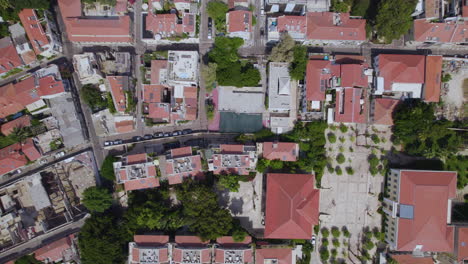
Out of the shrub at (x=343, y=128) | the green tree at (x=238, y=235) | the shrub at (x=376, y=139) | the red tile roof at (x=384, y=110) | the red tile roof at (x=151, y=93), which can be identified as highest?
the red tile roof at (x=151, y=93)

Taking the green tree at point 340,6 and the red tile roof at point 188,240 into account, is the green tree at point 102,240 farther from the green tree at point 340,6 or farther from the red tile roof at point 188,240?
the green tree at point 340,6

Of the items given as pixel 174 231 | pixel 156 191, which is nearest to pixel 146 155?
pixel 156 191

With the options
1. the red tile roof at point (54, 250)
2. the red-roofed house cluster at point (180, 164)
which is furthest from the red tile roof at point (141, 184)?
→ the red tile roof at point (54, 250)

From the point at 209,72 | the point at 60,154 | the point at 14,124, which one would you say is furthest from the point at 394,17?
the point at 14,124

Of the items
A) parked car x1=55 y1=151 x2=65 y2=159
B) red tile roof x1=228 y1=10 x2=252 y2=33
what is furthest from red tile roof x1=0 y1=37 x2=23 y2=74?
red tile roof x1=228 y1=10 x2=252 y2=33

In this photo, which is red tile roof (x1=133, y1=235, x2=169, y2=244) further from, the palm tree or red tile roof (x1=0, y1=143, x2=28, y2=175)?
the palm tree

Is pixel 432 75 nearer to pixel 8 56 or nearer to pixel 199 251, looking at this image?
pixel 199 251
